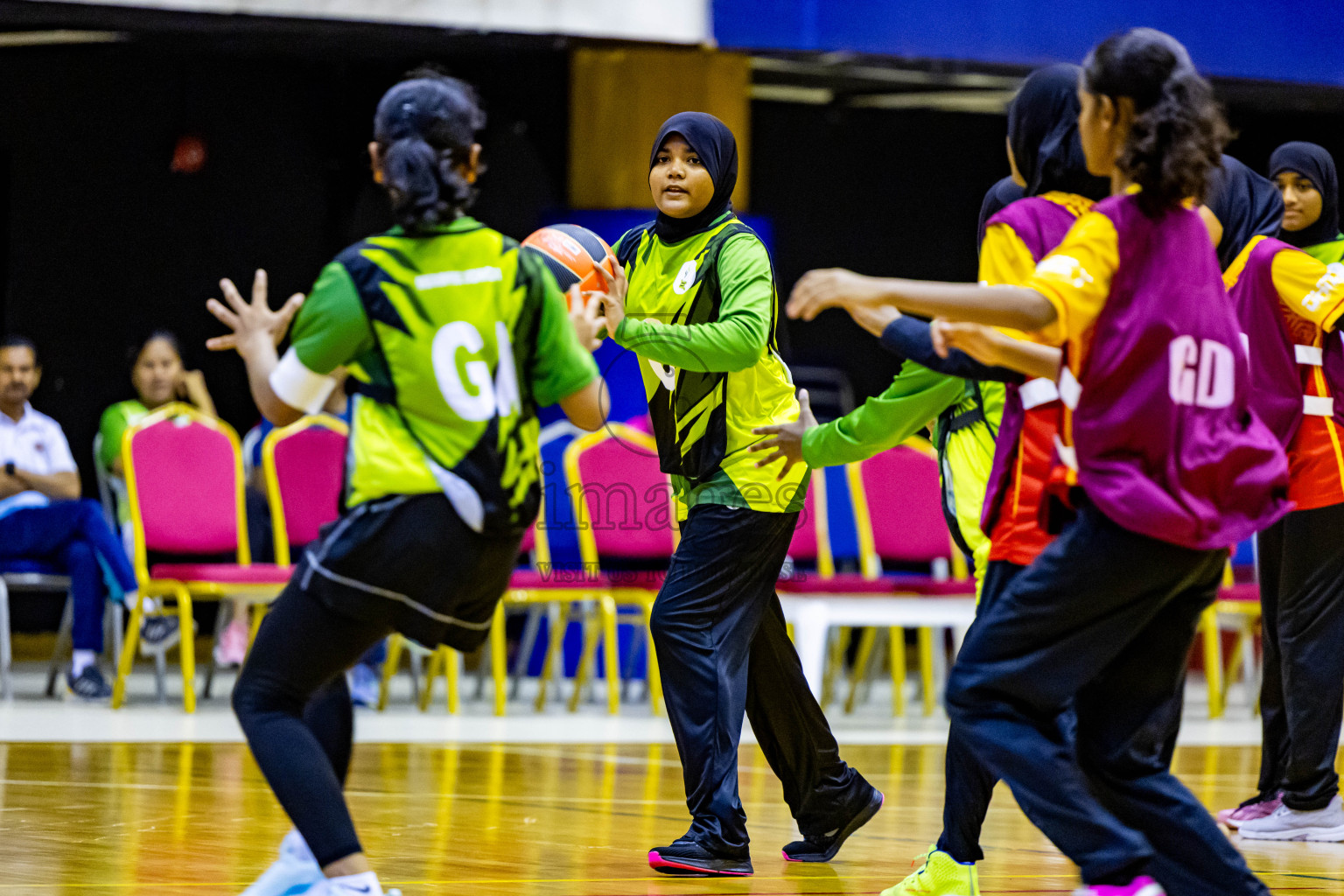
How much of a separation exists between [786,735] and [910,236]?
8.38 metres

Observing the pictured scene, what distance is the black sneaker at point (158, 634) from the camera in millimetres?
7805

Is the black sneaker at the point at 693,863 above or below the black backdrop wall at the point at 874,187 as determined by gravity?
below

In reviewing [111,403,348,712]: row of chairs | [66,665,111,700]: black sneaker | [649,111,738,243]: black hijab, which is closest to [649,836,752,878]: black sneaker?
[649,111,738,243]: black hijab

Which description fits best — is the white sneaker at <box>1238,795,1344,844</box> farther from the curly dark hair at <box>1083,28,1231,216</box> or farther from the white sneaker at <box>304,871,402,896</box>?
the white sneaker at <box>304,871,402,896</box>

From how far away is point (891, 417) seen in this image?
10.9 ft

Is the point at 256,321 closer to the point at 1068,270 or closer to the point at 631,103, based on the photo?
the point at 1068,270

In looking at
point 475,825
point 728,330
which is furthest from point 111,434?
point 728,330

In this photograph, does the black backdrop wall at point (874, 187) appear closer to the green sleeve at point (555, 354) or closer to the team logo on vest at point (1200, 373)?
the green sleeve at point (555, 354)

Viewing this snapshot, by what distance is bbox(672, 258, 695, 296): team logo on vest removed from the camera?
4.02 m

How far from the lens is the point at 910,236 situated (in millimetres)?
12000

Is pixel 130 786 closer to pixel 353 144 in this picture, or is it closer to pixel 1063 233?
pixel 1063 233

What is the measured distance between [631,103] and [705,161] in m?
5.26

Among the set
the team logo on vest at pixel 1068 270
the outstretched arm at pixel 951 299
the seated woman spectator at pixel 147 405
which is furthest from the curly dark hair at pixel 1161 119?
the seated woman spectator at pixel 147 405

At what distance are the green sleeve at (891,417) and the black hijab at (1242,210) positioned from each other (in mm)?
1442
